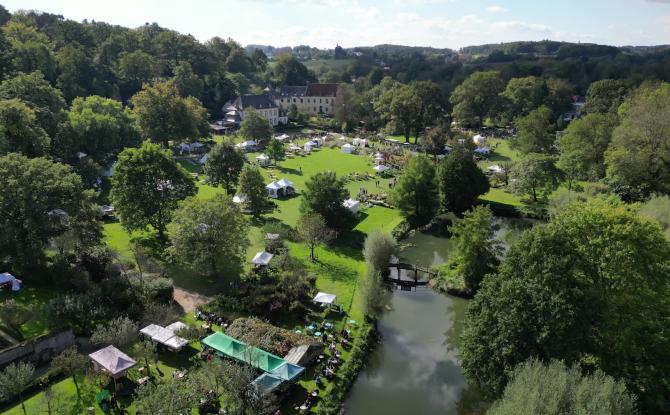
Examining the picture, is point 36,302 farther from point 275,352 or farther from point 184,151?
point 184,151

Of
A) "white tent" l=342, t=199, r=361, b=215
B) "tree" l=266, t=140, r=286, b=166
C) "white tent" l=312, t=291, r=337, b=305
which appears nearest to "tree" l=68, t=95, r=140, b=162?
"tree" l=266, t=140, r=286, b=166

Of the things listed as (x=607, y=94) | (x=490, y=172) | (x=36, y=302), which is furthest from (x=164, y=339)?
(x=607, y=94)

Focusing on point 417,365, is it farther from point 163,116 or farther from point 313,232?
point 163,116

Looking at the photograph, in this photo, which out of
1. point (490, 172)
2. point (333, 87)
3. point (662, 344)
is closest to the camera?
point (662, 344)

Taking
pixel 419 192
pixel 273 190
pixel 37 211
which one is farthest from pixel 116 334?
pixel 419 192

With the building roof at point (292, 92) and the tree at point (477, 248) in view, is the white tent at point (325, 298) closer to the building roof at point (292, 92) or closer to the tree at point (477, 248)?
the tree at point (477, 248)

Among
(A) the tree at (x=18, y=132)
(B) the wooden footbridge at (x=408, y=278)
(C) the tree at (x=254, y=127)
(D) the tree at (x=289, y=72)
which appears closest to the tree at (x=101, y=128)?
(A) the tree at (x=18, y=132)

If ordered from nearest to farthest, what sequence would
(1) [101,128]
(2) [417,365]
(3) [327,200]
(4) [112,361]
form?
1. (4) [112,361]
2. (2) [417,365]
3. (3) [327,200]
4. (1) [101,128]
